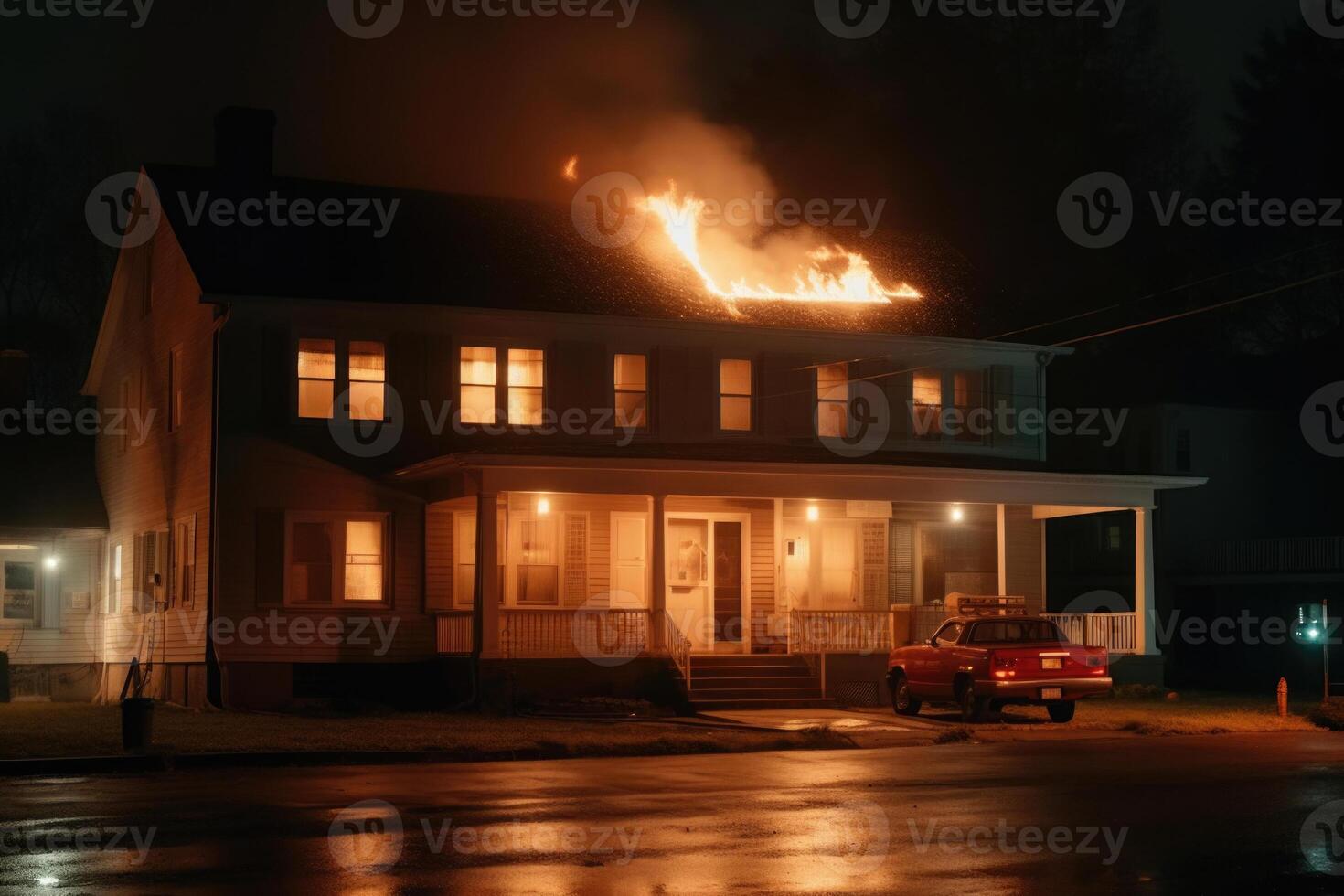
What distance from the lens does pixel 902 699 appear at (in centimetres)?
2575

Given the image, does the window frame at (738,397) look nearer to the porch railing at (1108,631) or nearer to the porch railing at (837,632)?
the porch railing at (837,632)

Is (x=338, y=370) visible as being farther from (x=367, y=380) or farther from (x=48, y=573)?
(x=48, y=573)

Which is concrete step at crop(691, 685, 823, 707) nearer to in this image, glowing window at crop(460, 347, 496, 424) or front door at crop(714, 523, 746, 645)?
front door at crop(714, 523, 746, 645)

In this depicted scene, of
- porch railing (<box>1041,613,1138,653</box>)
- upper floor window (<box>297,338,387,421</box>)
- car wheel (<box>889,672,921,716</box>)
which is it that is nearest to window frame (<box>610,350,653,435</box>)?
upper floor window (<box>297,338,387,421</box>)

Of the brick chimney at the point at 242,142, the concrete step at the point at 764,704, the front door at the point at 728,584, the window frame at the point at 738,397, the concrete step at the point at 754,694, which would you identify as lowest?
the concrete step at the point at 764,704

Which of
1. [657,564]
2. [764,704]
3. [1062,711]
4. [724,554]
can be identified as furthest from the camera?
[724,554]

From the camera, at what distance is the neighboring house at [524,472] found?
26.5m

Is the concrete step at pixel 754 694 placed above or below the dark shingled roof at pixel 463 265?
below

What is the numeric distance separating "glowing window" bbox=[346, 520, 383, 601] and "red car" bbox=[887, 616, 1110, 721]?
9.17 metres

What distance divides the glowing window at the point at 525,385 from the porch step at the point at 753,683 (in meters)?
5.11

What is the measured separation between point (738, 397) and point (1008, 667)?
26.8ft

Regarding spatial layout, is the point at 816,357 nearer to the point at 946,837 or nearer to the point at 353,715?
the point at 353,715

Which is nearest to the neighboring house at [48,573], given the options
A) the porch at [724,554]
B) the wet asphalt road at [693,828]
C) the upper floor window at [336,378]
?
the upper floor window at [336,378]

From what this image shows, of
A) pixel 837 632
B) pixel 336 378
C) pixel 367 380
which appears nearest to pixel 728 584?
pixel 837 632
